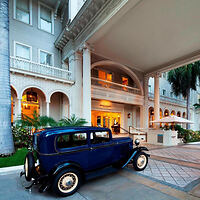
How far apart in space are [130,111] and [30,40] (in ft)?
46.7

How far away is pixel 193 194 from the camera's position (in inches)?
126

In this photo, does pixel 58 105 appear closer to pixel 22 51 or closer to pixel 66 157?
pixel 22 51

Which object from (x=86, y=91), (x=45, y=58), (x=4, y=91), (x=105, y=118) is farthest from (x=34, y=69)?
(x=105, y=118)

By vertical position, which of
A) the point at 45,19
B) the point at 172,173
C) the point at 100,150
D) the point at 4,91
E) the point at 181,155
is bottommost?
the point at 181,155

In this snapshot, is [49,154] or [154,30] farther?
[154,30]

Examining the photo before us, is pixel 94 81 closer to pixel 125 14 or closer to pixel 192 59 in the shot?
pixel 125 14

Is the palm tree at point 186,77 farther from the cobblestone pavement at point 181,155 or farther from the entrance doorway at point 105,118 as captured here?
the cobblestone pavement at point 181,155

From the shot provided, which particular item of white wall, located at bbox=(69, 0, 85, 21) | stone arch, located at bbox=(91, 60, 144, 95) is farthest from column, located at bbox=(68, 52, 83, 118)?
white wall, located at bbox=(69, 0, 85, 21)

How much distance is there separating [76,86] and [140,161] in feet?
26.3

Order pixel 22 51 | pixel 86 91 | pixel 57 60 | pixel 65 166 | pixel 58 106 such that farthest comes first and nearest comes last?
1. pixel 57 60
2. pixel 58 106
3. pixel 22 51
4. pixel 86 91
5. pixel 65 166

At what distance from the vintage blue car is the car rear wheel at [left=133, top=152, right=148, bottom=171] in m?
0.42

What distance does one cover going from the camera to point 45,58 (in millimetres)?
12523

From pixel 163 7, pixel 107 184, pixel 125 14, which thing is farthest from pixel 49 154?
pixel 163 7

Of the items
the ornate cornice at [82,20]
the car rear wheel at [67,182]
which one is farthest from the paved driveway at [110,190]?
the ornate cornice at [82,20]
